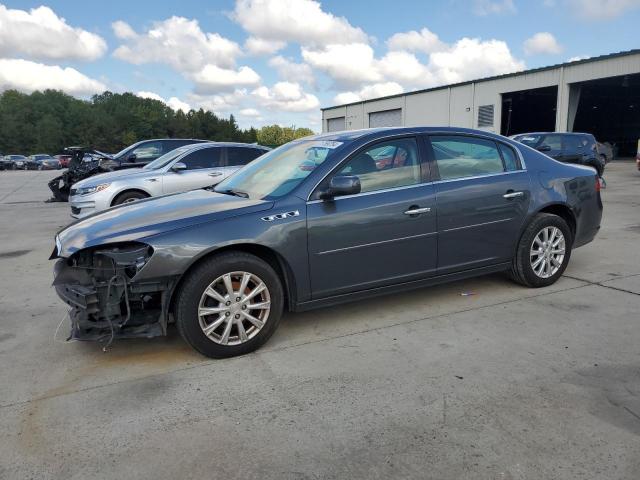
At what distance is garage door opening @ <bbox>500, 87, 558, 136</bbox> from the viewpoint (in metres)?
36.2

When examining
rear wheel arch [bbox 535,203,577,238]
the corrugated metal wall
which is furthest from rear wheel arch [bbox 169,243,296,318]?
the corrugated metal wall

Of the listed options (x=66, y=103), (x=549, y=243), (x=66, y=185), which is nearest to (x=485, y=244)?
(x=549, y=243)

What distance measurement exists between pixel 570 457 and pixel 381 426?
92cm

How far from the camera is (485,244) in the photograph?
4.55 metres

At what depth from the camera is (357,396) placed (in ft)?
9.97

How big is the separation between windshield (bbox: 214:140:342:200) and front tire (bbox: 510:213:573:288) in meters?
2.08

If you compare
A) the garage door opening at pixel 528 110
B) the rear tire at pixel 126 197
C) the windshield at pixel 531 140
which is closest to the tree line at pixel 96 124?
the garage door opening at pixel 528 110

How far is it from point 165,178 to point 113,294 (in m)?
6.10

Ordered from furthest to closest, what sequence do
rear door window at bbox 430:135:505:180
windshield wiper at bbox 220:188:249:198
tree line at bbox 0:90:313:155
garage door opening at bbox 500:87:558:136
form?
tree line at bbox 0:90:313:155
garage door opening at bbox 500:87:558:136
rear door window at bbox 430:135:505:180
windshield wiper at bbox 220:188:249:198

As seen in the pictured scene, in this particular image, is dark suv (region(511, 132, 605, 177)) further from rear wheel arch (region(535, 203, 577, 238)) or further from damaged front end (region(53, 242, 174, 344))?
damaged front end (region(53, 242, 174, 344))

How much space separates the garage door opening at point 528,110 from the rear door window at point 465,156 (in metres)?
32.7

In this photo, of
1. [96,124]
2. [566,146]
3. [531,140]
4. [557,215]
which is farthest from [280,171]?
[96,124]

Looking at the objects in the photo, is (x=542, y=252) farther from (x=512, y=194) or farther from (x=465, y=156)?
(x=465, y=156)

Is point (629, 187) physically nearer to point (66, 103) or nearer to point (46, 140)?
point (46, 140)
